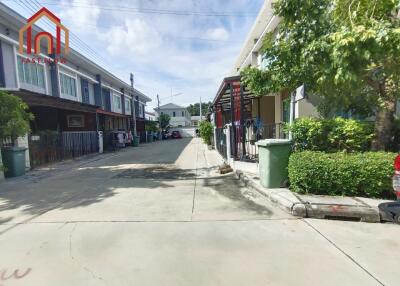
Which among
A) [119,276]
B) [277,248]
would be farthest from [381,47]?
[119,276]

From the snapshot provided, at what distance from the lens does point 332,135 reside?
229 inches

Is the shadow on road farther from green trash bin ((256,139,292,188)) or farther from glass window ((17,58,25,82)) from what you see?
glass window ((17,58,25,82))

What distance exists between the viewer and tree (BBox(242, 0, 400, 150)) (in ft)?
11.9

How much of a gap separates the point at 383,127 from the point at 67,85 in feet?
60.9

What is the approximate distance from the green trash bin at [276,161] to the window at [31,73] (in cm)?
1358

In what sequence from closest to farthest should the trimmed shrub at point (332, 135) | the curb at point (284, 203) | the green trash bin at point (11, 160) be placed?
the curb at point (284, 203)
the trimmed shrub at point (332, 135)
the green trash bin at point (11, 160)

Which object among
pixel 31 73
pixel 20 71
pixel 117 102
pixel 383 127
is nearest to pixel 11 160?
pixel 20 71

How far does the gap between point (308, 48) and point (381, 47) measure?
104 centimetres

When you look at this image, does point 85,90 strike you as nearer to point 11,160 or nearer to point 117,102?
point 117,102

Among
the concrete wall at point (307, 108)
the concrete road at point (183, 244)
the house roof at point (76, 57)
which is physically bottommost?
the concrete road at point (183, 244)

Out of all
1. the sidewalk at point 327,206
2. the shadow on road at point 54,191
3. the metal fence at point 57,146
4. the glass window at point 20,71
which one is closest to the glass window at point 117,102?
the metal fence at point 57,146

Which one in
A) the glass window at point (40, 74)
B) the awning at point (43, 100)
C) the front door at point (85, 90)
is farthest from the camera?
the front door at point (85, 90)

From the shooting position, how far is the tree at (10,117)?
27.4ft

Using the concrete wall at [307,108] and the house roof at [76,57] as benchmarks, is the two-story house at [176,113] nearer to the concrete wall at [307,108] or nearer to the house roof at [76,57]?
the house roof at [76,57]
